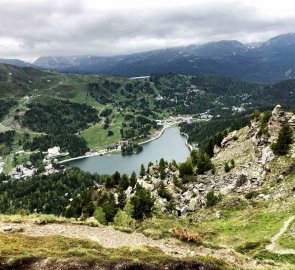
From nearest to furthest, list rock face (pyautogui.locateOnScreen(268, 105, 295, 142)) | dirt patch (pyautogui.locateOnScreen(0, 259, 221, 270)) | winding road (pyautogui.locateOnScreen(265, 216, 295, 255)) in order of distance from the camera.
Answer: dirt patch (pyautogui.locateOnScreen(0, 259, 221, 270)) → winding road (pyautogui.locateOnScreen(265, 216, 295, 255)) → rock face (pyautogui.locateOnScreen(268, 105, 295, 142))

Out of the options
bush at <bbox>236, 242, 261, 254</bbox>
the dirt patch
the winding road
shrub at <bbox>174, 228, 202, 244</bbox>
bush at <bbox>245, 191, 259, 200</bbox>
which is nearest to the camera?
the dirt patch

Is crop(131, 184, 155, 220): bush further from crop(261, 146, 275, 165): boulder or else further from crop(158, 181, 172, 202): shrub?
crop(261, 146, 275, 165): boulder

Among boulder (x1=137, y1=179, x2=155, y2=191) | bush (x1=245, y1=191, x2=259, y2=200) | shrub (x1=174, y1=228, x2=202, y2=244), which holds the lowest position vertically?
boulder (x1=137, y1=179, x2=155, y2=191)

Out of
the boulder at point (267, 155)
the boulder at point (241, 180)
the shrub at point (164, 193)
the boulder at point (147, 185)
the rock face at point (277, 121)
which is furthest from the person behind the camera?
the boulder at point (147, 185)

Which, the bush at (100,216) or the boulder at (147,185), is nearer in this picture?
the bush at (100,216)

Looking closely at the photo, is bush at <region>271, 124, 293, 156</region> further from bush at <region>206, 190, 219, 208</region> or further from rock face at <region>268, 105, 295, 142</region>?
bush at <region>206, 190, 219, 208</region>

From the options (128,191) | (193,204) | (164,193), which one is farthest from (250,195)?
(128,191)

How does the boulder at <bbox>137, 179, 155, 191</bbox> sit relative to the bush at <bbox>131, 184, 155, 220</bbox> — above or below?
below

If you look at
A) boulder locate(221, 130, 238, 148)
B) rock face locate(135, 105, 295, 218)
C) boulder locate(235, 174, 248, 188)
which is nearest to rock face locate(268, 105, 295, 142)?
rock face locate(135, 105, 295, 218)

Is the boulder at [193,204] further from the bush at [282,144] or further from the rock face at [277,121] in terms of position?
the rock face at [277,121]

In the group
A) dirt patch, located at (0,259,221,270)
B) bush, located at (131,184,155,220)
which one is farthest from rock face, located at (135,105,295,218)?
dirt patch, located at (0,259,221,270)

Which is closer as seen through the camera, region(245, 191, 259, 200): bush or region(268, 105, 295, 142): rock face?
region(245, 191, 259, 200): bush

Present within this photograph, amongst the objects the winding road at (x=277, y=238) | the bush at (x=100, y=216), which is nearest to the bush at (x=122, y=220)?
the bush at (x=100, y=216)

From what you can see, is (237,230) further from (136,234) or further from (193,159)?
(193,159)
